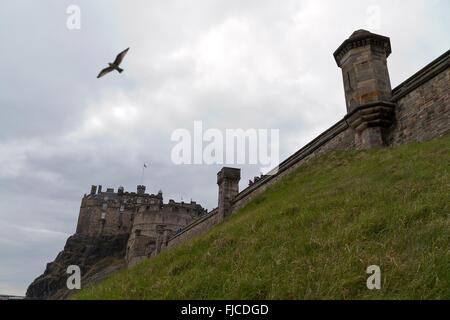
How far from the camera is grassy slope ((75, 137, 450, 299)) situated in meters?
4.15

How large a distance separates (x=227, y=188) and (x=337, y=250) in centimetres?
1721

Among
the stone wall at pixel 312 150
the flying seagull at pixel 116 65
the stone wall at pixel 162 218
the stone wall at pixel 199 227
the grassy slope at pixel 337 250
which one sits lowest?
the grassy slope at pixel 337 250

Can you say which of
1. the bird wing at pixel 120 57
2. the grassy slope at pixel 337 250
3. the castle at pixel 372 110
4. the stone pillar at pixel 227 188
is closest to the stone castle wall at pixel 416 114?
the castle at pixel 372 110

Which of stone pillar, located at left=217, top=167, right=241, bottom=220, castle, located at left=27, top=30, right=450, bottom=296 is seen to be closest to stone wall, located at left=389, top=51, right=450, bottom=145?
castle, located at left=27, top=30, right=450, bottom=296

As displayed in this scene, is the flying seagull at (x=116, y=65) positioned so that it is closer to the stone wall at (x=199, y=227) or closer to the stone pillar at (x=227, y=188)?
the stone pillar at (x=227, y=188)

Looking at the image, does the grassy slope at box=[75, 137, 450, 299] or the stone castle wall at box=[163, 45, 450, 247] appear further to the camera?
the stone castle wall at box=[163, 45, 450, 247]

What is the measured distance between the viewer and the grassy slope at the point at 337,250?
4.15 meters

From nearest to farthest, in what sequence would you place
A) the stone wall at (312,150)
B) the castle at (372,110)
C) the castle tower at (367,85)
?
1. the castle at (372,110)
2. the castle tower at (367,85)
3. the stone wall at (312,150)

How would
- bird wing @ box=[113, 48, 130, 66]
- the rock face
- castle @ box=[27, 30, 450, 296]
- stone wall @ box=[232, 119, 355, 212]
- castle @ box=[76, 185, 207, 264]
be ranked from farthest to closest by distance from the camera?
the rock face → castle @ box=[76, 185, 207, 264] → stone wall @ box=[232, 119, 355, 212] → castle @ box=[27, 30, 450, 296] → bird wing @ box=[113, 48, 130, 66]

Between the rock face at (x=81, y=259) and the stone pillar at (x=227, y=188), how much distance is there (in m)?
41.0

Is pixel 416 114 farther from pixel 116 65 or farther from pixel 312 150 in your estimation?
pixel 116 65

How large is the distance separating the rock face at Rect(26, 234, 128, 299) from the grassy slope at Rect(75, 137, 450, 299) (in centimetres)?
5496

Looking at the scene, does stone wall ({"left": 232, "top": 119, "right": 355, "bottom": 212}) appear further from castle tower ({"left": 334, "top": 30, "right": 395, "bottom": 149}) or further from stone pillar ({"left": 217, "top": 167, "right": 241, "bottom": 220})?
castle tower ({"left": 334, "top": 30, "right": 395, "bottom": 149})

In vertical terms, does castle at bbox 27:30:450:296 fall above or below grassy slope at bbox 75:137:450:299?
above
